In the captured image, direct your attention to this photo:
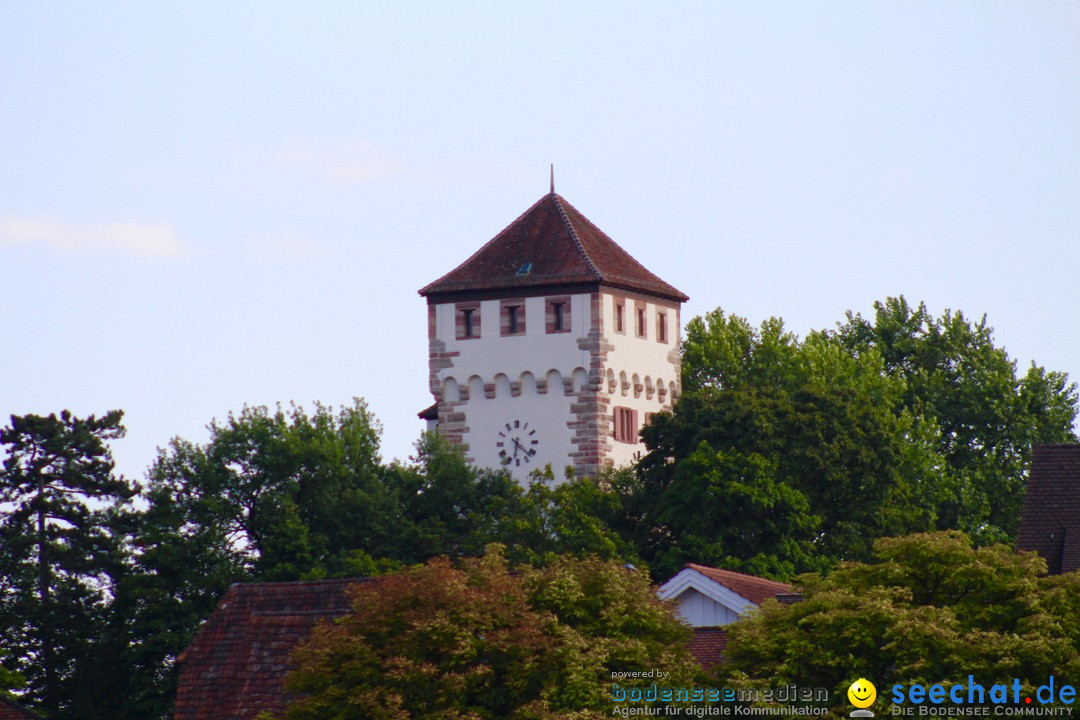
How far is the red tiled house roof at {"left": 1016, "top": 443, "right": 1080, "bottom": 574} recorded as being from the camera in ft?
165

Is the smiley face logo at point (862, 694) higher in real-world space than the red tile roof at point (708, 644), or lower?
lower

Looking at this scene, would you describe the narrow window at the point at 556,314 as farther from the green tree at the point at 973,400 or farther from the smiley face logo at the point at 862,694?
the smiley face logo at the point at 862,694

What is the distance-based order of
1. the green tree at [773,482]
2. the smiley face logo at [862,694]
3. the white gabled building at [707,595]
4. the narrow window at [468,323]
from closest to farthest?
1. the smiley face logo at [862,694]
2. the white gabled building at [707,595]
3. the green tree at [773,482]
4. the narrow window at [468,323]

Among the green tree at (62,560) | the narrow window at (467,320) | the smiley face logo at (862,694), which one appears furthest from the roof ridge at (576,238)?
the smiley face logo at (862,694)

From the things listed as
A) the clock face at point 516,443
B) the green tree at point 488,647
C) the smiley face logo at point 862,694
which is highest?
the clock face at point 516,443

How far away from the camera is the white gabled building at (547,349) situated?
85.1 meters

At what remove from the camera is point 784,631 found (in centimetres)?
4069

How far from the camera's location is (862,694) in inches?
1519

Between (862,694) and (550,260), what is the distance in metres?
48.9

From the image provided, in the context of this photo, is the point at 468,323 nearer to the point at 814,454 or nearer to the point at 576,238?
the point at 576,238

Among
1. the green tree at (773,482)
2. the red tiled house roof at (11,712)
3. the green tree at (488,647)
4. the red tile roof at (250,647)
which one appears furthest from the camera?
the green tree at (773,482)

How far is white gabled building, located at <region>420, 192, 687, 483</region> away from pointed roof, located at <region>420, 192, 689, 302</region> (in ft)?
0.15

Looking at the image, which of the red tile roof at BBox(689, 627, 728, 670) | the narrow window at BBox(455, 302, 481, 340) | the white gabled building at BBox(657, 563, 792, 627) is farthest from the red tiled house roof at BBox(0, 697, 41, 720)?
the narrow window at BBox(455, 302, 481, 340)

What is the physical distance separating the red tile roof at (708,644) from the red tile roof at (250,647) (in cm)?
626
